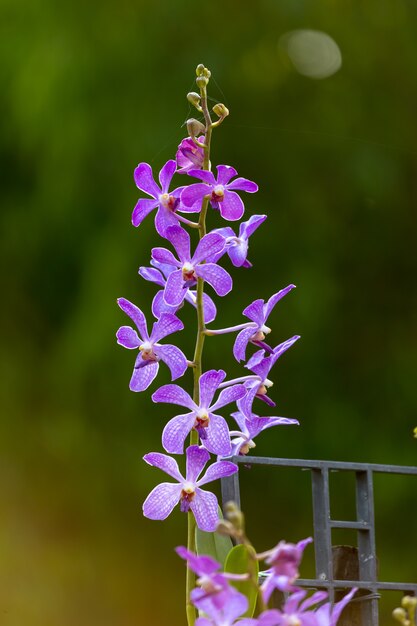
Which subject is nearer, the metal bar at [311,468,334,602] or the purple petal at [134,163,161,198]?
the purple petal at [134,163,161,198]

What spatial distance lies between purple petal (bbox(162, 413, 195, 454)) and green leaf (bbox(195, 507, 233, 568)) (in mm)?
68

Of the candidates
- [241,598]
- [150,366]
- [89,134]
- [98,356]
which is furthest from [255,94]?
[241,598]

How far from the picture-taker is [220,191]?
75 centimetres

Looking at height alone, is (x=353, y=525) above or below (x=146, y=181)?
below

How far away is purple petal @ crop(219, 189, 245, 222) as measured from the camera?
0.76 metres

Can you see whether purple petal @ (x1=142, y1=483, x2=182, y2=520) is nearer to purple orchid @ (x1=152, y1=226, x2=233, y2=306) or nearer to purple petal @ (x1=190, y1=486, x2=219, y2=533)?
purple petal @ (x1=190, y1=486, x2=219, y2=533)

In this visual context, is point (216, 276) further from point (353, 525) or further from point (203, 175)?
point (353, 525)

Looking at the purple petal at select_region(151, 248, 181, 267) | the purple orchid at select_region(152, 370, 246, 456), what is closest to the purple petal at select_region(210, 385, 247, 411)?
the purple orchid at select_region(152, 370, 246, 456)

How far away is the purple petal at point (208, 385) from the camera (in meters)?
0.72

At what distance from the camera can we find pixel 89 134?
7.58 feet

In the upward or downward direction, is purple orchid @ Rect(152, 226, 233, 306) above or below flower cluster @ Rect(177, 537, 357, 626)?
above

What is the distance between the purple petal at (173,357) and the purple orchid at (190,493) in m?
0.06

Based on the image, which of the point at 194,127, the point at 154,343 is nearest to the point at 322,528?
the point at 154,343

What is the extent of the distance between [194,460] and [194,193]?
20cm
